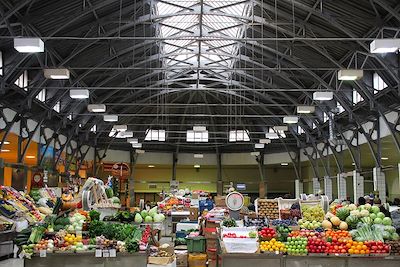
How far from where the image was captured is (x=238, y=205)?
11641mm

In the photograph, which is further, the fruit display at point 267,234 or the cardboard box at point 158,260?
the cardboard box at point 158,260

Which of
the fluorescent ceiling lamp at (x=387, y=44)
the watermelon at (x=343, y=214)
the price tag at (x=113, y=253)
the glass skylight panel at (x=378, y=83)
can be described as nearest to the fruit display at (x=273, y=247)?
the watermelon at (x=343, y=214)

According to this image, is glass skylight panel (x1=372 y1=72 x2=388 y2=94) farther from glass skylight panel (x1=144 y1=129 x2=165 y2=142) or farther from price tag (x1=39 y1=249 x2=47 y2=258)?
glass skylight panel (x1=144 y1=129 x2=165 y2=142)

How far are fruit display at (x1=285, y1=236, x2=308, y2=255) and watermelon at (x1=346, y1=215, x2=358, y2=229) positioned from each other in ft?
4.24

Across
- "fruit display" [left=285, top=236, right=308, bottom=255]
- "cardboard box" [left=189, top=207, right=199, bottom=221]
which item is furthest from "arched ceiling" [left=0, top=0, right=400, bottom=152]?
"fruit display" [left=285, top=236, right=308, bottom=255]

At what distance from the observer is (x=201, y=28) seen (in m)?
17.7

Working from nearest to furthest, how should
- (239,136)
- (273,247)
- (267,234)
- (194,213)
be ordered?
(273,247) → (267,234) → (194,213) → (239,136)

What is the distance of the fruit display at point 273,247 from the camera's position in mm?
8141

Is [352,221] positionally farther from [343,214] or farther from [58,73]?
[58,73]

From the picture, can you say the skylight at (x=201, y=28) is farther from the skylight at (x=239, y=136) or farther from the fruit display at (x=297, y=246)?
the skylight at (x=239, y=136)

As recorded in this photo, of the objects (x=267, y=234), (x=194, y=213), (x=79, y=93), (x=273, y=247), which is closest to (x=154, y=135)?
(x=194, y=213)

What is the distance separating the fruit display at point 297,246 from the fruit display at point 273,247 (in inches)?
3.8

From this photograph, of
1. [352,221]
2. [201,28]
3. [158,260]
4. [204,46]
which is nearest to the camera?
[352,221]

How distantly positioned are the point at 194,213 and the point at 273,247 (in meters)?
10.4
